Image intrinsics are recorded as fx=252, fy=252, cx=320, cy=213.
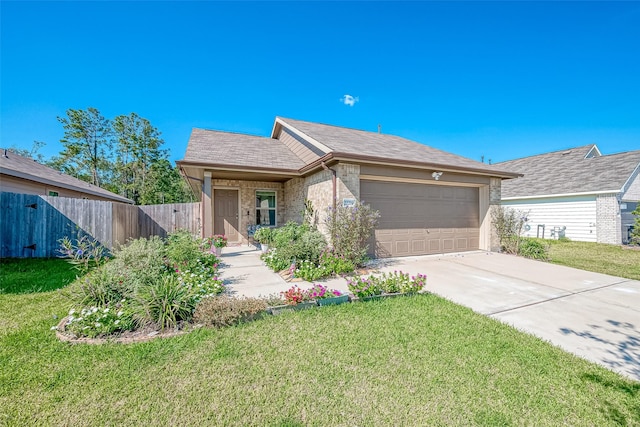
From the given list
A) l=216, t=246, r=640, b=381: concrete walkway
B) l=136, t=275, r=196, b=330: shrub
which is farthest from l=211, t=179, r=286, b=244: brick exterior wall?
l=136, t=275, r=196, b=330: shrub

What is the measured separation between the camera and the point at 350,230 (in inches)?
247

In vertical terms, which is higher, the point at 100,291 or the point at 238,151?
the point at 238,151

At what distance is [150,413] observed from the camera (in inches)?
75.5

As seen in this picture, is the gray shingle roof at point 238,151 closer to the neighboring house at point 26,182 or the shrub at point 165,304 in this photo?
the shrub at point 165,304

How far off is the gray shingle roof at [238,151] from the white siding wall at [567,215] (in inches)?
538

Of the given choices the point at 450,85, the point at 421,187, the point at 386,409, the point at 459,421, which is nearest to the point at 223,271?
the point at 386,409

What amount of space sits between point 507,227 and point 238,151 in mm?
9879

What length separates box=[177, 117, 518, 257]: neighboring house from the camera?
7051 mm

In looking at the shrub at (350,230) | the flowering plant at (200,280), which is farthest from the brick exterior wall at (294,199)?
the flowering plant at (200,280)

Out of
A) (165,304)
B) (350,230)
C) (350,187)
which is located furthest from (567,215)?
(165,304)

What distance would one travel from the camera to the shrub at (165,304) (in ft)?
10.6

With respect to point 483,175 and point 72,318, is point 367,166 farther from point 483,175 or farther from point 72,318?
point 72,318

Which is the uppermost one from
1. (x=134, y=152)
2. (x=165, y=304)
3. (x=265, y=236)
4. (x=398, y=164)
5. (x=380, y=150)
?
(x=134, y=152)

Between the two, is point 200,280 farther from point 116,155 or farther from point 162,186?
point 116,155
